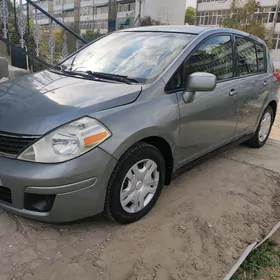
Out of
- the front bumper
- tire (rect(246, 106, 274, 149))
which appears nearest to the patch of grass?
the front bumper

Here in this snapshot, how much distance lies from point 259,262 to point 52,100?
190 cm

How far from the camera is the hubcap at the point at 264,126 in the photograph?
4.29 m

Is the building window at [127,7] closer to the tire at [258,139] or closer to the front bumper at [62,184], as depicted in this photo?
the tire at [258,139]

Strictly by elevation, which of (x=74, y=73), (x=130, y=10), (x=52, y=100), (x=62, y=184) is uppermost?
(x=130, y=10)

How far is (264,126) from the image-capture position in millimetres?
4387

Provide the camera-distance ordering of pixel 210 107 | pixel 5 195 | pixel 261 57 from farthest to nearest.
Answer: pixel 261 57
pixel 210 107
pixel 5 195

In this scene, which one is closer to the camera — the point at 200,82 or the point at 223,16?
the point at 200,82

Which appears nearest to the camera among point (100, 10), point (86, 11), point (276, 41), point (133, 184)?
point (133, 184)

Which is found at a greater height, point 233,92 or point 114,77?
point 114,77

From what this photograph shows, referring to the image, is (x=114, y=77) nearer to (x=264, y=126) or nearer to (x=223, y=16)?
(x=264, y=126)

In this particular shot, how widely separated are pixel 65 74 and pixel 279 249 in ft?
7.73

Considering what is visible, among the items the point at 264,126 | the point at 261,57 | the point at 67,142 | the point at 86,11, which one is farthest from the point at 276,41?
the point at 67,142

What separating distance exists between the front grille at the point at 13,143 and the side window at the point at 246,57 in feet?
8.13

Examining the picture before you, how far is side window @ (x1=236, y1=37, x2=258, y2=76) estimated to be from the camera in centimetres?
348
